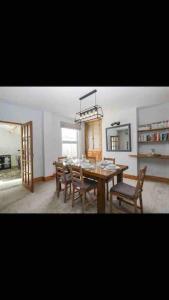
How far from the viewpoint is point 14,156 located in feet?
24.2

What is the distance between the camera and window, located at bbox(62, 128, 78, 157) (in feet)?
17.9

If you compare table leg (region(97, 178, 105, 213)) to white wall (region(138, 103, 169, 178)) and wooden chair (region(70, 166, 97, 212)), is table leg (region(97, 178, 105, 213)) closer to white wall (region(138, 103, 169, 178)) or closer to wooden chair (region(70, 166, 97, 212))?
wooden chair (region(70, 166, 97, 212))

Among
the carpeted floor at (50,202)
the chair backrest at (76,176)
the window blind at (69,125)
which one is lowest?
the carpeted floor at (50,202)

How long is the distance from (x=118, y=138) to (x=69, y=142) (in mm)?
2111

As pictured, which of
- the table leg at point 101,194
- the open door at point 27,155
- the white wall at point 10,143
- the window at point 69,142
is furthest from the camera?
the white wall at point 10,143

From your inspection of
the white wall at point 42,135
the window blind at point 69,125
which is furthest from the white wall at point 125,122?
the white wall at point 42,135

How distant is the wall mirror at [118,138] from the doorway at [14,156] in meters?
2.92

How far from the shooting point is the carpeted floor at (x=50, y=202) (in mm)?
2330

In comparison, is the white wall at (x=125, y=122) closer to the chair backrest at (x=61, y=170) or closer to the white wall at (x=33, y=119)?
the white wall at (x=33, y=119)

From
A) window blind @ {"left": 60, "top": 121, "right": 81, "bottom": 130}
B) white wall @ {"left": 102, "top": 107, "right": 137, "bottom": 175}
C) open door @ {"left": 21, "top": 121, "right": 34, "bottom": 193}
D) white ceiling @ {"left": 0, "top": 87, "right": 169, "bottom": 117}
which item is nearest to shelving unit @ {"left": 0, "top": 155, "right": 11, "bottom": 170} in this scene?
open door @ {"left": 21, "top": 121, "right": 34, "bottom": 193}

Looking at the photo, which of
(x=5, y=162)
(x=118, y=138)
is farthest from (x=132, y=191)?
(x=5, y=162)
